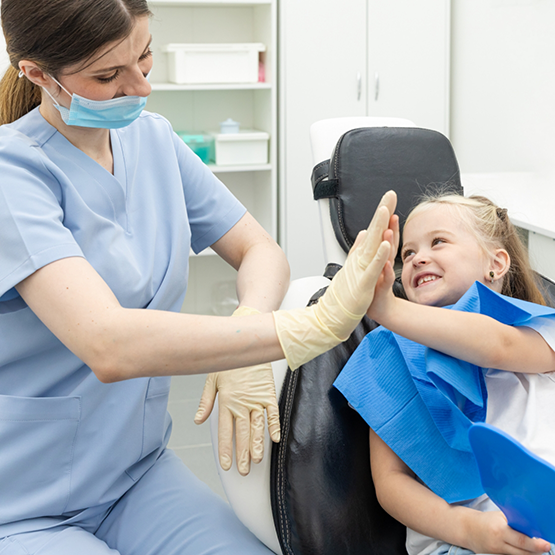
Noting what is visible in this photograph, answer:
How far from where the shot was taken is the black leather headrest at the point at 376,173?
4.75ft

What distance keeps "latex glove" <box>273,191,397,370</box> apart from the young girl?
0.15ft

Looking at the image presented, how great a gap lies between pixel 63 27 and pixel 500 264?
0.85 metres

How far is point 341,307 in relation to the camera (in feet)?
2.91

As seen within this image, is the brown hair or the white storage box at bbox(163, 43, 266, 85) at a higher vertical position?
the white storage box at bbox(163, 43, 266, 85)

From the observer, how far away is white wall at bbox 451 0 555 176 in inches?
93.9

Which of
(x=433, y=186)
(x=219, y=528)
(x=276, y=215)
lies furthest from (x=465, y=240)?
(x=276, y=215)

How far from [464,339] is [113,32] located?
0.70m

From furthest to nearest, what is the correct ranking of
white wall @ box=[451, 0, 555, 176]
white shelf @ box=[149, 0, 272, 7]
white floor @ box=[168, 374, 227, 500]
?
white shelf @ box=[149, 0, 272, 7] → white wall @ box=[451, 0, 555, 176] → white floor @ box=[168, 374, 227, 500]

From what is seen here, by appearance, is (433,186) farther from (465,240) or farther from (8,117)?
(8,117)

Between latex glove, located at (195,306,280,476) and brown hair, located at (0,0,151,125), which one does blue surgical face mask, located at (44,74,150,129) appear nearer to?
brown hair, located at (0,0,151,125)

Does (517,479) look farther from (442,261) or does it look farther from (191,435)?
(191,435)

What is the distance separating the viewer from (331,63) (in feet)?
9.67

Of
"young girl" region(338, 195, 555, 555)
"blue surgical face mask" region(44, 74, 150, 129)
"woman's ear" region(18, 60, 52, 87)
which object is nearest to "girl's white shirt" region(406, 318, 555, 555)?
"young girl" region(338, 195, 555, 555)

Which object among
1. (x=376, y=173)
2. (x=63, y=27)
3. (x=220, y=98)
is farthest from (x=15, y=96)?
(x=220, y=98)
